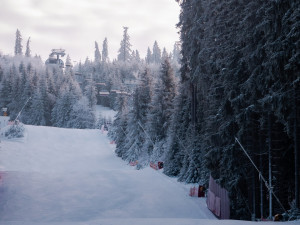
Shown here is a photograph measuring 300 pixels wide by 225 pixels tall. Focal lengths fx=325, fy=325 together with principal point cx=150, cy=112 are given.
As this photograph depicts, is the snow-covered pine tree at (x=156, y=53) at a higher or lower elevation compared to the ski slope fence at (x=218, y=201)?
higher

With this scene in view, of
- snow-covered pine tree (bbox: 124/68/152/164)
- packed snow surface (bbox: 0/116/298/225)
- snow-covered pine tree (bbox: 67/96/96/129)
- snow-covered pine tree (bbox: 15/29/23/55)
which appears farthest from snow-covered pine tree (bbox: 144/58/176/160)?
snow-covered pine tree (bbox: 15/29/23/55)

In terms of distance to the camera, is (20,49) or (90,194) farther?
(20,49)

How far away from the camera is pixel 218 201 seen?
1758 cm

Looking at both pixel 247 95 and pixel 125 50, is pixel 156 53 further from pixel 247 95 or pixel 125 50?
pixel 247 95

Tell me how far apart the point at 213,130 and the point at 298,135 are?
229 inches

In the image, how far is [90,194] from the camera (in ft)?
69.8

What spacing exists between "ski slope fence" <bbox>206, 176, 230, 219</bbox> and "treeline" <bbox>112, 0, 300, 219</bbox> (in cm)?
38

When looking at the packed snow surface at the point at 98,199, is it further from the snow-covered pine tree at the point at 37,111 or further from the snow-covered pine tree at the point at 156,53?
the snow-covered pine tree at the point at 156,53

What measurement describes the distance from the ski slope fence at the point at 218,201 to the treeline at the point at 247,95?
382 mm

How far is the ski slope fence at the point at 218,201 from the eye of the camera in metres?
16.5

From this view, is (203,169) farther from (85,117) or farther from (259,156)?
(85,117)

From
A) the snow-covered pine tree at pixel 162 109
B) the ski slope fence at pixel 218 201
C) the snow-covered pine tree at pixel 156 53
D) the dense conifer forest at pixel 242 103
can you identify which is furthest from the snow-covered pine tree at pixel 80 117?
the snow-covered pine tree at pixel 156 53

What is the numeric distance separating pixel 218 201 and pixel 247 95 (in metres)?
6.42

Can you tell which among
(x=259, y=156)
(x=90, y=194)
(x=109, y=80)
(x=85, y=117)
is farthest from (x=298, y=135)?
(x=109, y=80)
